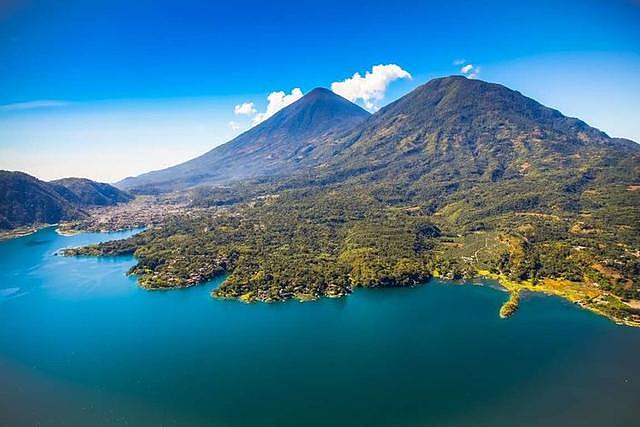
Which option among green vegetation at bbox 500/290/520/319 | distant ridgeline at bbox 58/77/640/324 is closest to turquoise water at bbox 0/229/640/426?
green vegetation at bbox 500/290/520/319

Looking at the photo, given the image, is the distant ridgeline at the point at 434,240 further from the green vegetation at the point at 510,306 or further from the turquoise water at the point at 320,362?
the turquoise water at the point at 320,362

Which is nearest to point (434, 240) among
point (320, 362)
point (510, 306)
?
point (510, 306)

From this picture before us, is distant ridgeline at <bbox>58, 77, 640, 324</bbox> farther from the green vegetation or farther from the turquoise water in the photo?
the turquoise water

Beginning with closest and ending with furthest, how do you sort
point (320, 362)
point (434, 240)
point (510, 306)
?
point (320, 362) → point (510, 306) → point (434, 240)

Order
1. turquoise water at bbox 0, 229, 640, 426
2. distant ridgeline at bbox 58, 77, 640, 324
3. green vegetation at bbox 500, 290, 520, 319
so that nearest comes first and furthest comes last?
turquoise water at bbox 0, 229, 640, 426 < green vegetation at bbox 500, 290, 520, 319 < distant ridgeline at bbox 58, 77, 640, 324

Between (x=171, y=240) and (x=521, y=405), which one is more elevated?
(x=171, y=240)

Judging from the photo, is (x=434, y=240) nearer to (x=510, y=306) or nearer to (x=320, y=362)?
(x=510, y=306)

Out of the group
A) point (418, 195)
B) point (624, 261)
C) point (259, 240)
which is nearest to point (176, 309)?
point (259, 240)

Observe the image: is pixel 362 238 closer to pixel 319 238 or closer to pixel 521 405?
pixel 319 238
